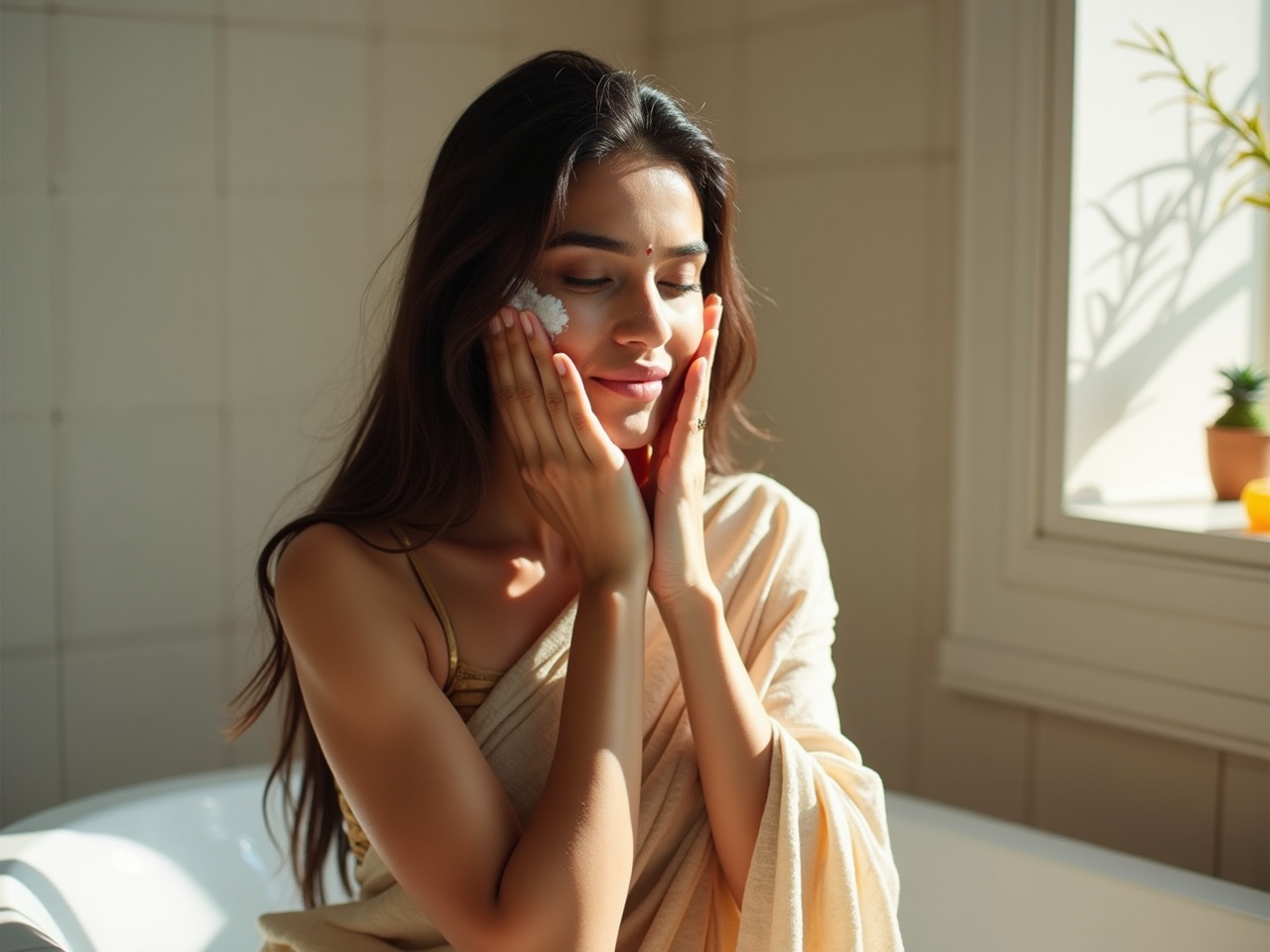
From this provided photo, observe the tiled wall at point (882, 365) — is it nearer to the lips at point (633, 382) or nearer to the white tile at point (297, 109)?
the white tile at point (297, 109)

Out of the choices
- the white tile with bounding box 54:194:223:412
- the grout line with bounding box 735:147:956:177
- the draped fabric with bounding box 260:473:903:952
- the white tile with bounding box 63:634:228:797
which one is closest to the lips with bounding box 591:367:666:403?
the draped fabric with bounding box 260:473:903:952

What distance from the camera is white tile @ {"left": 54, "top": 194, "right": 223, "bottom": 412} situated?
2.01 metres

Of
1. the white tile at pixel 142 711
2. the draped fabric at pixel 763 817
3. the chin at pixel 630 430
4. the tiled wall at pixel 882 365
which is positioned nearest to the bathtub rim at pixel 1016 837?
the tiled wall at pixel 882 365

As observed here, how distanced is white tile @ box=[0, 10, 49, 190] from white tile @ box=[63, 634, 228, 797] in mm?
703

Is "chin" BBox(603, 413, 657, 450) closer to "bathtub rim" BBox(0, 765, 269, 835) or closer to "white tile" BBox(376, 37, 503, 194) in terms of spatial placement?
"bathtub rim" BBox(0, 765, 269, 835)

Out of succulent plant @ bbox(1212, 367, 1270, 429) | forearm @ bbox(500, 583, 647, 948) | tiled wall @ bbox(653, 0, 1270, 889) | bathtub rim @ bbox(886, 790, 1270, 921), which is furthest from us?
tiled wall @ bbox(653, 0, 1270, 889)

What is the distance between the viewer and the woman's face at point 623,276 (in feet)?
4.21

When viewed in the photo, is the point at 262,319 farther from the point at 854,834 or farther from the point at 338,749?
the point at 854,834

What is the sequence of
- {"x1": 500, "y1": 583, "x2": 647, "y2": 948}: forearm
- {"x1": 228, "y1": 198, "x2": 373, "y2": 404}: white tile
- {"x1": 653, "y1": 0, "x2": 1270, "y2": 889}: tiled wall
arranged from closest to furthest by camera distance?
1. {"x1": 500, "y1": 583, "x2": 647, "y2": 948}: forearm
2. {"x1": 653, "y1": 0, "x2": 1270, "y2": 889}: tiled wall
3. {"x1": 228, "y1": 198, "x2": 373, "y2": 404}: white tile

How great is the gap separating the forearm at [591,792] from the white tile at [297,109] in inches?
47.1

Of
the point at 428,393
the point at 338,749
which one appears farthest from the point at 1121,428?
the point at 338,749

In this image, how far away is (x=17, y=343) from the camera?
198 centimetres

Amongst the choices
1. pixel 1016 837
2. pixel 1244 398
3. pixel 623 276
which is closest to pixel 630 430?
pixel 623 276

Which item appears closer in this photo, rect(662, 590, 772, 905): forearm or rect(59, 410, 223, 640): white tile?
rect(662, 590, 772, 905): forearm
